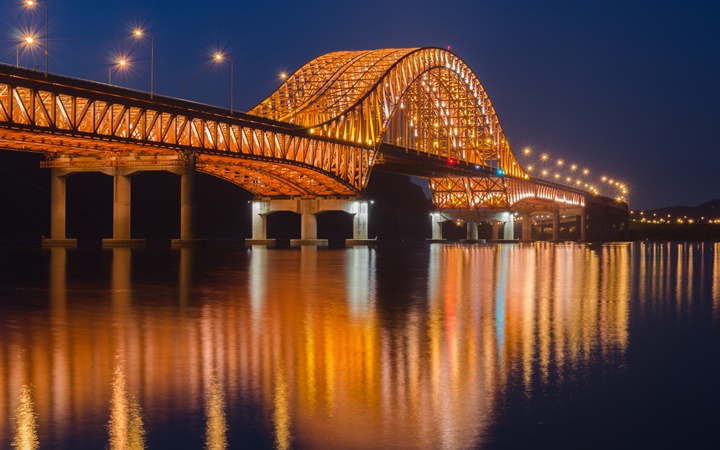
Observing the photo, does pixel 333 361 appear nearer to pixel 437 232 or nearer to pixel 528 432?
pixel 528 432

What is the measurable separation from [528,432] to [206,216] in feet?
587

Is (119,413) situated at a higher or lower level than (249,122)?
lower

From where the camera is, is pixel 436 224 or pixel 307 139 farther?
pixel 436 224

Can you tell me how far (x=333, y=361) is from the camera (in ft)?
44.0

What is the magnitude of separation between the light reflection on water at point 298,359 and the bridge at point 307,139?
4510 cm

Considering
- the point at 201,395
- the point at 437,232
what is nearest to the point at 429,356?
the point at 201,395

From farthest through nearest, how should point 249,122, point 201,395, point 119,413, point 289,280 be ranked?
point 249,122 < point 289,280 < point 201,395 < point 119,413

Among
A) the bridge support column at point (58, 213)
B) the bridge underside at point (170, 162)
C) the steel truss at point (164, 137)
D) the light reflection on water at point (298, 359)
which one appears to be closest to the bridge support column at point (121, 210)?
the bridge underside at point (170, 162)

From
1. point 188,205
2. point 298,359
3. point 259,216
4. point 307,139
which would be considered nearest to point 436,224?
point 259,216

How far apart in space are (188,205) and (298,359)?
70206mm

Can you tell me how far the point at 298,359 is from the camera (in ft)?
44.4

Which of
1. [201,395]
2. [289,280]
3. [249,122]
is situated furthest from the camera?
[249,122]

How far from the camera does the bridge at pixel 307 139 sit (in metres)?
70.2

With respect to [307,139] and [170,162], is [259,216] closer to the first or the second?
[307,139]
